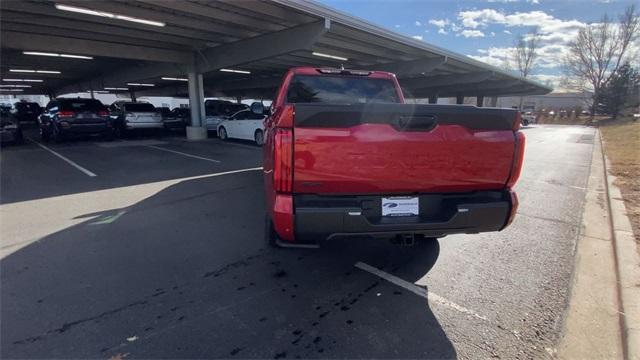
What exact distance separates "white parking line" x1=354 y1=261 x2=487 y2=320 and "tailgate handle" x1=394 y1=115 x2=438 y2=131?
62.6 inches

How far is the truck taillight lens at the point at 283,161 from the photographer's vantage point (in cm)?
262

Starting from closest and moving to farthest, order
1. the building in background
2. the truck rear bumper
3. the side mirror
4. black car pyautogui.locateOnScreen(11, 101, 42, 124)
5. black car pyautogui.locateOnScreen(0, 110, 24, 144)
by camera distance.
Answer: the truck rear bumper
the side mirror
black car pyautogui.locateOnScreen(0, 110, 24, 144)
black car pyautogui.locateOnScreen(11, 101, 42, 124)
the building in background

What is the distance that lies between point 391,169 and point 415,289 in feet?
4.41

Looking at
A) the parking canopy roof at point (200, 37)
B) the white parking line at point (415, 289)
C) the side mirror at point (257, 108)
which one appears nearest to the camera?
the white parking line at point (415, 289)

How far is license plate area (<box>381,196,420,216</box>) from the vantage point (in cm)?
289

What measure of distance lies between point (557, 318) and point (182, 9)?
1163 centimetres

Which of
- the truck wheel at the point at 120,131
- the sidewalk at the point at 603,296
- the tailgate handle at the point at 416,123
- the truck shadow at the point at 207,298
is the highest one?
the tailgate handle at the point at 416,123

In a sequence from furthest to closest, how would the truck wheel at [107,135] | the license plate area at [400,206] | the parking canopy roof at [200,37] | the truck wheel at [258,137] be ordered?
the truck wheel at [107,135]
the truck wheel at [258,137]
the parking canopy roof at [200,37]
the license plate area at [400,206]

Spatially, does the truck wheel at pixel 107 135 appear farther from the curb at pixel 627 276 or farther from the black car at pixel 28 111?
the black car at pixel 28 111

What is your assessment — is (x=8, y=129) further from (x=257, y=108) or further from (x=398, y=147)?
(x=398, y=147)

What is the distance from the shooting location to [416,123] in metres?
2.75

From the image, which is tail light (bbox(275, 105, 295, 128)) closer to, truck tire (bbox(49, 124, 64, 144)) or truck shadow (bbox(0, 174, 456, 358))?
truck shadow (bbox(0, 174, 456, 358))

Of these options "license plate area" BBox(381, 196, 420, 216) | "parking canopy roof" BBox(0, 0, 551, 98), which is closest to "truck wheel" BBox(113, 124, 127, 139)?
"parking canopy roof" BBox(0, 0, 551, 98)

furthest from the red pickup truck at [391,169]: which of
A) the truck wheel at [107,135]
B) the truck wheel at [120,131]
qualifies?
the truck wheel at [120,131]
